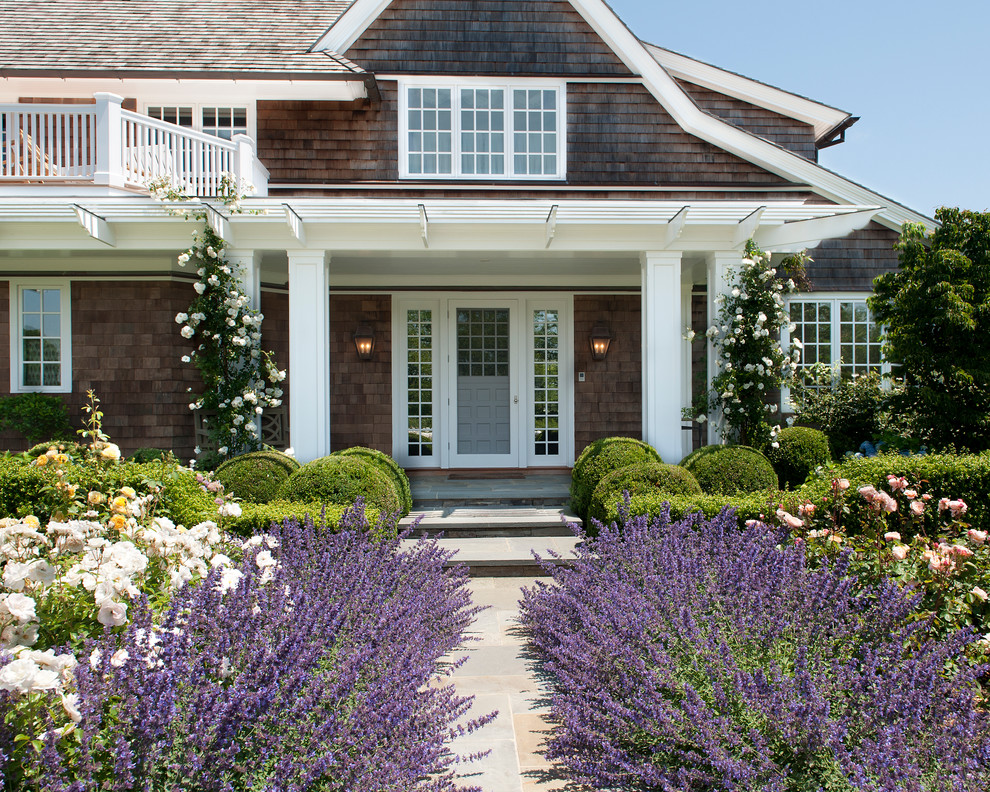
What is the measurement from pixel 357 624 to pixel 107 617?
1.08m

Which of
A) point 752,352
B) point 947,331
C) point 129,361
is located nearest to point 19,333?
point 129,361

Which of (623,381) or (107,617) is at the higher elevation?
(623,381)

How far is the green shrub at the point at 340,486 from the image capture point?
5.81 metres

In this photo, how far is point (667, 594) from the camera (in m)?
3.20

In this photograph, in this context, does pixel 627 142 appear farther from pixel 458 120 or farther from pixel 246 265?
pixel 246 265

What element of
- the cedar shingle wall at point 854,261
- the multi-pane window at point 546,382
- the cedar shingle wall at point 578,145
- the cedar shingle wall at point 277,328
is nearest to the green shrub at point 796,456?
the multi-pane window at point 546,382

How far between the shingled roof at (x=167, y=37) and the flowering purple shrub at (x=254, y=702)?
8095 millimetres

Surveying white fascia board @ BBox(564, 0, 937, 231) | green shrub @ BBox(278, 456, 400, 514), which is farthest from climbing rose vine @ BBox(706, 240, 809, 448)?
green shrub @ BBox(278, 456, 400, 514)

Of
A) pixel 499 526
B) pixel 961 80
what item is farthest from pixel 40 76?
pixel 961 80

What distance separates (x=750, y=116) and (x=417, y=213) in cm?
658

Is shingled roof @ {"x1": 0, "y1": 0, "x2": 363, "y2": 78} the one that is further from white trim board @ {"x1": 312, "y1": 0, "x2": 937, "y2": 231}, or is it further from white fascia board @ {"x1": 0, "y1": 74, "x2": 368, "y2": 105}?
white trim board @ {"x1": 312, "y1": 0, "x2": 937, "y2": 231}

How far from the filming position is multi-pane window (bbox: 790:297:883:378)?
33.3ft

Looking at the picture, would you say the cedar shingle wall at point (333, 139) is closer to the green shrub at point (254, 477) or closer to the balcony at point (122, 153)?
the balcony at point (122, 153)

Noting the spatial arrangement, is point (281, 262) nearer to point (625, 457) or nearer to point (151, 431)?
point (151, 431)
